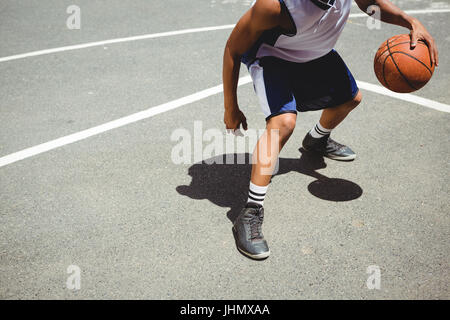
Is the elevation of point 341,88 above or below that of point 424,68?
below

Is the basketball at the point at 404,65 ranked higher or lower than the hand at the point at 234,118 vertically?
higher

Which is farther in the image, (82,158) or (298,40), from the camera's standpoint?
(82,158)

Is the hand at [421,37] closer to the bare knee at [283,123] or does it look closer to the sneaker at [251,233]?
the bare knee at [283,123]

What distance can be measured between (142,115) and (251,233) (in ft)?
7.57

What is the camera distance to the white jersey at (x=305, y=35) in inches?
96.9

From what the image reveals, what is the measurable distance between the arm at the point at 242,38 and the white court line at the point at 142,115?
190 cm

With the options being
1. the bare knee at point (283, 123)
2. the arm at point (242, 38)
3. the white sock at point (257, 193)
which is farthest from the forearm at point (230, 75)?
the white sock at point (257, 193)

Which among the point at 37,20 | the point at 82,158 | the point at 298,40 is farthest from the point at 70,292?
the point at 37,20

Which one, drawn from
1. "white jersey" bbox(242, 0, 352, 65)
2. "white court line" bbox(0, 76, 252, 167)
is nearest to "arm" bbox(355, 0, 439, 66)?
"white jersey" bbox(242, 0, 352, 65)

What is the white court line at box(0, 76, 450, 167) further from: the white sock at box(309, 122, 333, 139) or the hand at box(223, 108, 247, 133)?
the hand at box(223, 108, 247, 133)

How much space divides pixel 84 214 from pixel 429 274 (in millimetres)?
2646

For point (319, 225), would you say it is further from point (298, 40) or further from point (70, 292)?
point (70, 292)

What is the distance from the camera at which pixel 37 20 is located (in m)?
7.44

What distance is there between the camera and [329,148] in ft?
13.0
